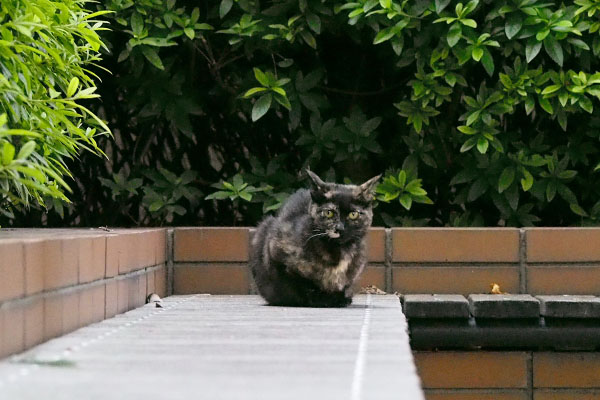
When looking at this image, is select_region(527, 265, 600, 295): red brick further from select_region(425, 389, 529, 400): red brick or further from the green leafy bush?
the green leafy bush

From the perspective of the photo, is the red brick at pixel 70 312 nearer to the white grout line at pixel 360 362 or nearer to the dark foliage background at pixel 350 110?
the white grout line at pixel 360 362

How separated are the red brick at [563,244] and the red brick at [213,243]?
140cm

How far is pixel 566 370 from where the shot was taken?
5.00 metres

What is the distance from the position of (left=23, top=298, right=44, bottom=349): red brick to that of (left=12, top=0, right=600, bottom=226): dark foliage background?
A: 8.41 feet

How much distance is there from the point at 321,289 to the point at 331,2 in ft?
5.17

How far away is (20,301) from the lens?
281 cm

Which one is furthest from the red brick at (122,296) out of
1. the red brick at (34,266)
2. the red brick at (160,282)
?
the red brick at (34,266)

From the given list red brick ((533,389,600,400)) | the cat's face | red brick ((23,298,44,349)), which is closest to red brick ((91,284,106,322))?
red brick ((23,298,44,349))

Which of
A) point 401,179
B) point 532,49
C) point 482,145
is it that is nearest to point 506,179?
Result: point 482,145

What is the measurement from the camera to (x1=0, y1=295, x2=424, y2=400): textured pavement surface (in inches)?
81.7

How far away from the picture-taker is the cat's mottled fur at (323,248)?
469 cm

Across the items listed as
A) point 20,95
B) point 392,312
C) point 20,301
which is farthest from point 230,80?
point 20,301

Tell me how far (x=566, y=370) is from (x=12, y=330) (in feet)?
9.79

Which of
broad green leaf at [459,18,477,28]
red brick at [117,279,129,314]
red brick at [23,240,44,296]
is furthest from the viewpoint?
broad green leaf at [459,18,477,28]
